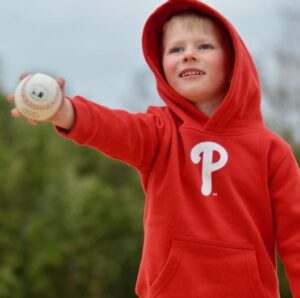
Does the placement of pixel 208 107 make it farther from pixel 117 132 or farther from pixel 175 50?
pixel 117 132

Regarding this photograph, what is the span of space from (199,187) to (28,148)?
60.4 ft

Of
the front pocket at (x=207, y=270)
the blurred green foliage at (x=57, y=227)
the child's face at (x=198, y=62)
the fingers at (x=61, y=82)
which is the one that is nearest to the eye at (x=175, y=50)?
the child's face at (x=198, y=62)

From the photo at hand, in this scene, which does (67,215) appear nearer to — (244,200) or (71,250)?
(71,250)

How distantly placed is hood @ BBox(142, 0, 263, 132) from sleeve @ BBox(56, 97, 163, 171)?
116 millimetres

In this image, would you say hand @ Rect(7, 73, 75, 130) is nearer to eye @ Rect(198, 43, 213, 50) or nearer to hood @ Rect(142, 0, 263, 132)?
hood @ Rect(142, 0, 263, 132)

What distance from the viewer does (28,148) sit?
21.0 metres

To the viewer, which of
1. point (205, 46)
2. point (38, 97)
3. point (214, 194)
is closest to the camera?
point (38, 97)

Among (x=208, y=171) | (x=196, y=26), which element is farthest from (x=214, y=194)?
(x=196, y=26)

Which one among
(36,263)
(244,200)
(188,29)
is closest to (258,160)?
(244,200)

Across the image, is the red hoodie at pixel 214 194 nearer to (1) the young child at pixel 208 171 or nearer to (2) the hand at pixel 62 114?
(1) the young child at pixel 208 171

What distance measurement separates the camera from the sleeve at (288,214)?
2982 millimetres

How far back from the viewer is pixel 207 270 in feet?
9.48

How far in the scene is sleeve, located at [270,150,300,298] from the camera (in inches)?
117

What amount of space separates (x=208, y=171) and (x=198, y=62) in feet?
1.34
